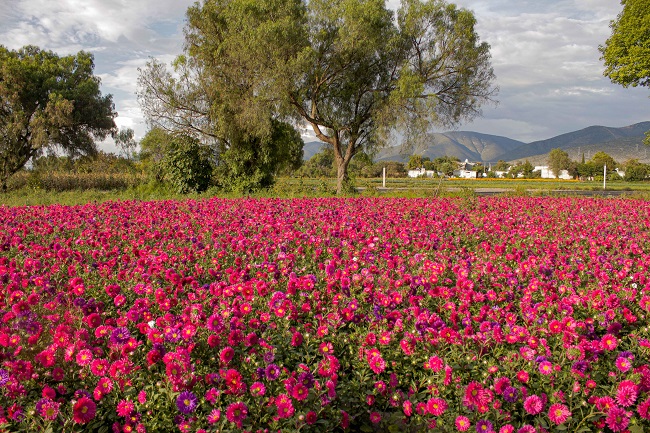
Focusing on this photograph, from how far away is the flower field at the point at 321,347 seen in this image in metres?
2.06

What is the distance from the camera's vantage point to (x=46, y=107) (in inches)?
1112

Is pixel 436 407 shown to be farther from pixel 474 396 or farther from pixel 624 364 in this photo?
pixel 624 364

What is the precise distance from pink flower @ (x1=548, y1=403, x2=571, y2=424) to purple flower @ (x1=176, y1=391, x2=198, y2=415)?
5.14 feet

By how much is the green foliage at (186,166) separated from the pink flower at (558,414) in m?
21.0

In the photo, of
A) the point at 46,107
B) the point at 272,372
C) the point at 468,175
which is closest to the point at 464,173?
the point at 468,175

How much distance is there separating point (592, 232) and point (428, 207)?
3.58 metres

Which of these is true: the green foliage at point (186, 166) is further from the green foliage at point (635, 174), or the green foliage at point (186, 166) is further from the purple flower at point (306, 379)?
the green foliage at point (635, 174)

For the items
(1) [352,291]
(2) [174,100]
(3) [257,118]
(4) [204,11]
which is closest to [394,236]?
(1) [352,291]

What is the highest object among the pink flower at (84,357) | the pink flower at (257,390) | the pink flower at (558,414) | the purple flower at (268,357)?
the pink flower at (84,357)

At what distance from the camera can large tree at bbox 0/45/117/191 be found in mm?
28109

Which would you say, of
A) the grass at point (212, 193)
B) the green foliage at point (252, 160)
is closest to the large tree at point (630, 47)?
A: the grass at point (212, 193)

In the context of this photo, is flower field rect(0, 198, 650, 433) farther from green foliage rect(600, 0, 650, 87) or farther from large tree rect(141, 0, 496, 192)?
green foliage rect(600, 0, 650, 87)

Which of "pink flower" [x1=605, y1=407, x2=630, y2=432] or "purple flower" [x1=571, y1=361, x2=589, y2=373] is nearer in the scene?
"pink flower" [x1=605, y1=407, x2=630, y2=432]

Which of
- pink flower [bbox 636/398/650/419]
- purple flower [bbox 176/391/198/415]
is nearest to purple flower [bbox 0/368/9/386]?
purple flower [bbox 176/391/198/415]
